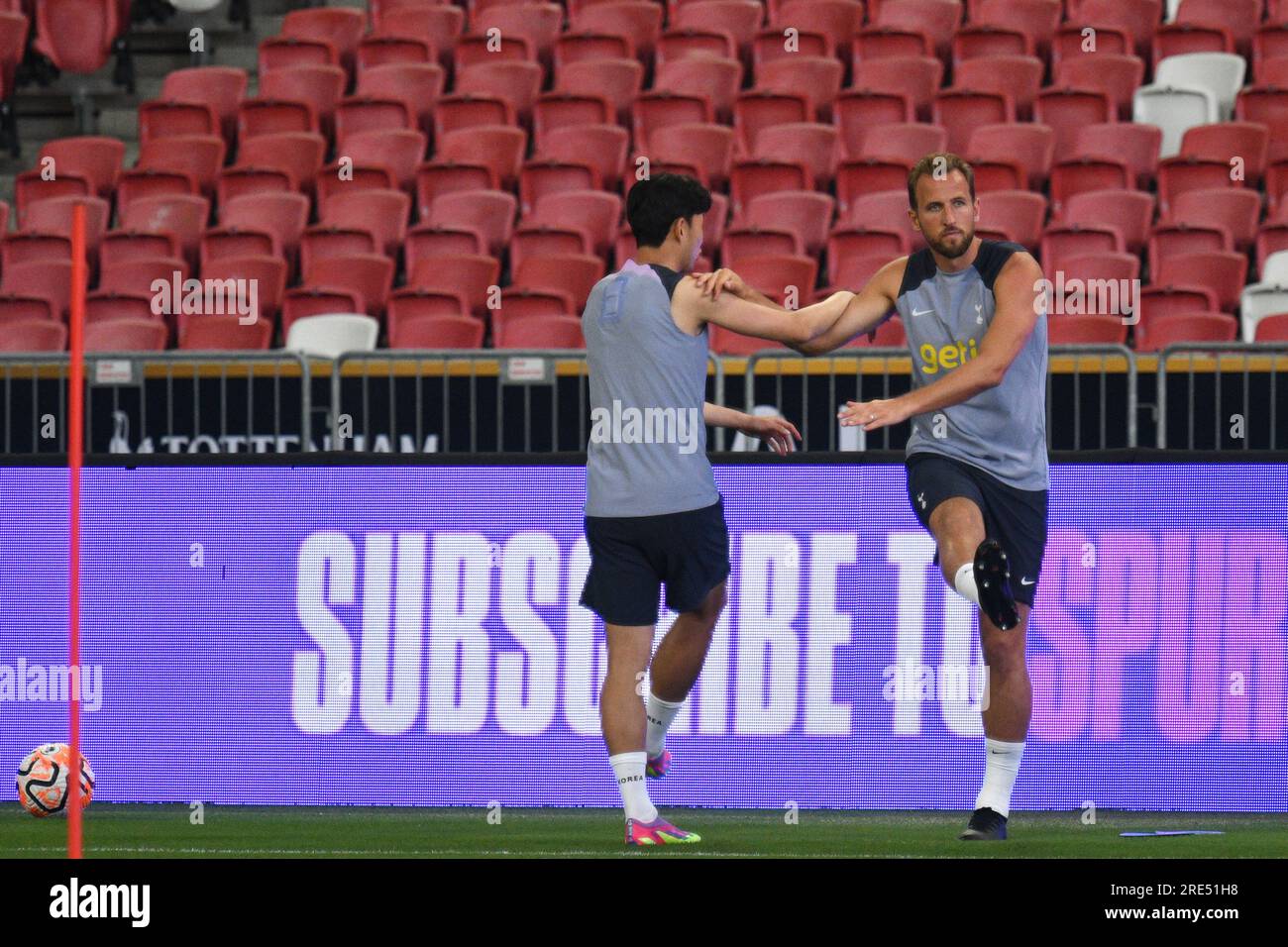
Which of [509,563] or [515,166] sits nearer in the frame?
[509,563]

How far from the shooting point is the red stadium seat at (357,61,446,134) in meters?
17.0

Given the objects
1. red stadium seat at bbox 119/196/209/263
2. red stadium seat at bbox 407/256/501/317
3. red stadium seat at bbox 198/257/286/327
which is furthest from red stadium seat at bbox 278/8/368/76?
red stadium seat at bbox 407/256/501/317

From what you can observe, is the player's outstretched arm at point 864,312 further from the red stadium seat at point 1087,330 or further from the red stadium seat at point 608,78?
the red stadium seat at point 608,78

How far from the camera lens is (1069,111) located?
15.8m

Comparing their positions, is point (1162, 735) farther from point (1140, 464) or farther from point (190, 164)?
point (190, 164)

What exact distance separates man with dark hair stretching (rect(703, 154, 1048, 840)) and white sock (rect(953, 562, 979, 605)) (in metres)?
0.10

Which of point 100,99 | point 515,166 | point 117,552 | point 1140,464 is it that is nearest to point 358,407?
point 117,552

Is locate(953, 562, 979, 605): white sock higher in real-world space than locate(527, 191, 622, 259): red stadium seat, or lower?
lower

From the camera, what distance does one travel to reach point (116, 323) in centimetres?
1421

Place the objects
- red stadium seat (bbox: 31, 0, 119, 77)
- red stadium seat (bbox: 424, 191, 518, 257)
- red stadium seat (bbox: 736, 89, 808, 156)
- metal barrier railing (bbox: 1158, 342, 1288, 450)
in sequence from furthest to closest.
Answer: red stadium seat (bbox: 31, 0, 119, 77) → red stadium seat (bbox: 736, 89, 808, 156) → red stadium seat (bbox: 424, 191, 518, 257) → metal barrier railing (bbox: 1158, 342, 1288, 450)

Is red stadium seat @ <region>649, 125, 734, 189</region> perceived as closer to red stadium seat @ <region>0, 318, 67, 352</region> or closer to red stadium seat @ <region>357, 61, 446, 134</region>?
red stadium seat @ <region>357, 61, 446, 134</region>

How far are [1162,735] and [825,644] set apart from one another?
1419 mm

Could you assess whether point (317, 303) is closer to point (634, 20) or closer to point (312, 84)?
point (312, 84)
